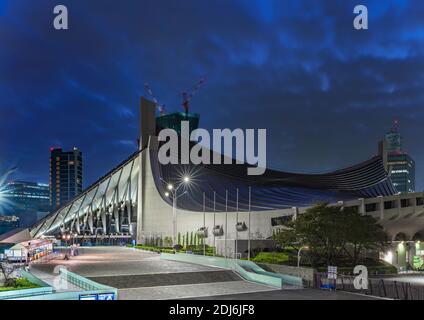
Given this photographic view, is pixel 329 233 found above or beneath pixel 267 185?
beneath

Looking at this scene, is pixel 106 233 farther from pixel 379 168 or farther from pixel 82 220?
pixel 379 168

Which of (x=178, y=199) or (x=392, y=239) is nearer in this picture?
(x=392, y=239)

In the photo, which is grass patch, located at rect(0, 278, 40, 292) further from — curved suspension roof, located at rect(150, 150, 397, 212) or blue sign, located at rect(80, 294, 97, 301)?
curved suspension roof, located at rect(150, 150, 397, 212)

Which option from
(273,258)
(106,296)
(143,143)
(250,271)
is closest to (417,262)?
(273,258)

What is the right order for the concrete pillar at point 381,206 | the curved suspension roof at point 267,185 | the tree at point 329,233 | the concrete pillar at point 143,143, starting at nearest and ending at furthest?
the tree at point 329,233, the concrete pillar at point 381,206, the curved suspension roof at point 267,185, the concrete pillar at point 143,143

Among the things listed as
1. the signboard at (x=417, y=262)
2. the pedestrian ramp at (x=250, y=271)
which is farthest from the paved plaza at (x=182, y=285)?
the signboard at (x=417, y=262)

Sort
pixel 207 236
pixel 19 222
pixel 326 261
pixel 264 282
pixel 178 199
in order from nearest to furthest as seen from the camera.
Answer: pixel 264 282
pixel 326 261
pixel 207 236
pixel 178 199
pixel 19 222

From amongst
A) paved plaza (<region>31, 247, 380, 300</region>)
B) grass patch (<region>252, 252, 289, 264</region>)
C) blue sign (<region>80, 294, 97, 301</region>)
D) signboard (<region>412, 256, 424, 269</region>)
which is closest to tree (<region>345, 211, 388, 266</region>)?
grass patch (<region>252, 252, 289, 264</region>)

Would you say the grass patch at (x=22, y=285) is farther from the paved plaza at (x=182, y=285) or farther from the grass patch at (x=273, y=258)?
the grass patch at (x=273, y=258)

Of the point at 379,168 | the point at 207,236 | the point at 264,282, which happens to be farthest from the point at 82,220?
the point at 264,282

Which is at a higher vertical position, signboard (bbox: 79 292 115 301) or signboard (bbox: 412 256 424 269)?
signboard (bbox: 79 292 115 301)

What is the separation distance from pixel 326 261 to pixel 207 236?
19.3 m

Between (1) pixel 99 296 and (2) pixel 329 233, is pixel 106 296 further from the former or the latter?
(2) pixel 329 233
